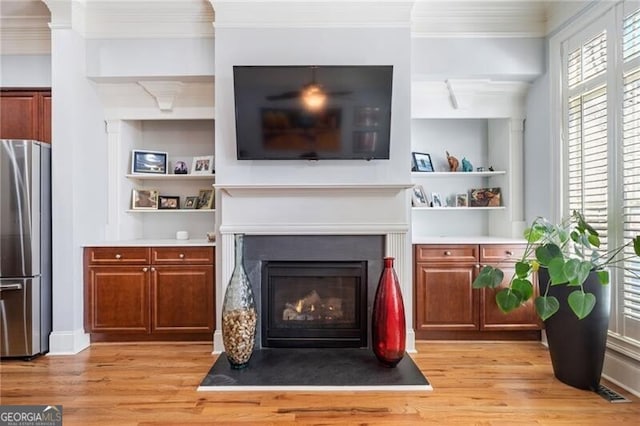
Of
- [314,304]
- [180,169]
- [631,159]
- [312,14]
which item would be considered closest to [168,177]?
[180,169]

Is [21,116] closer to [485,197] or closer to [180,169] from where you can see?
[180,169]

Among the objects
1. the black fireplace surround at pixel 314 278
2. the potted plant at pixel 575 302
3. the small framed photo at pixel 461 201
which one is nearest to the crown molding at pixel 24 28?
the black fireplace surround at pixel 314 278

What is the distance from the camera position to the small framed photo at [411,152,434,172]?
3818 millimetres

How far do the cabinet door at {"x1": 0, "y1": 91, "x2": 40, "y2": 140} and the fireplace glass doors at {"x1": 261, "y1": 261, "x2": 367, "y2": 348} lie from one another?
2.47m

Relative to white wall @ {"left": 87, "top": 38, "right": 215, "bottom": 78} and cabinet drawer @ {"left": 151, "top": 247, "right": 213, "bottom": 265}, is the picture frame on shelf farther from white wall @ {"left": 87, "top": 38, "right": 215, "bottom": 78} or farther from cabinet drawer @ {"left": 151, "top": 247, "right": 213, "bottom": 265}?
white wall @ {"left": 87, "top": 38, "right": 215, "bottom": 78}

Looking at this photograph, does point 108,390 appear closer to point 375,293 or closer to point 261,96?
point 375,293

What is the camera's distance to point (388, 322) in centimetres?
278

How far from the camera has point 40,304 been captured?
10.3ft

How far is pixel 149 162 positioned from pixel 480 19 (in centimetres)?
334

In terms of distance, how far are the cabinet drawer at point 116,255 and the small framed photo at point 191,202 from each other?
70cm

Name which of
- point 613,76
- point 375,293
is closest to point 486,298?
point 375,293

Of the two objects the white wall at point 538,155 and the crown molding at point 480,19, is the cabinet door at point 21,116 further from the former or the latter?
Result: the white wall at point 538,155

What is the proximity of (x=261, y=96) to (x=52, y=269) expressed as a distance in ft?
7.41

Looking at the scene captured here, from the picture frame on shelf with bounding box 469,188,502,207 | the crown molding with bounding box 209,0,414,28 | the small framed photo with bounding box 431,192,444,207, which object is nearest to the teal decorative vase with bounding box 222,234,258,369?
the crown molding with bounding box 209,0,414,28
